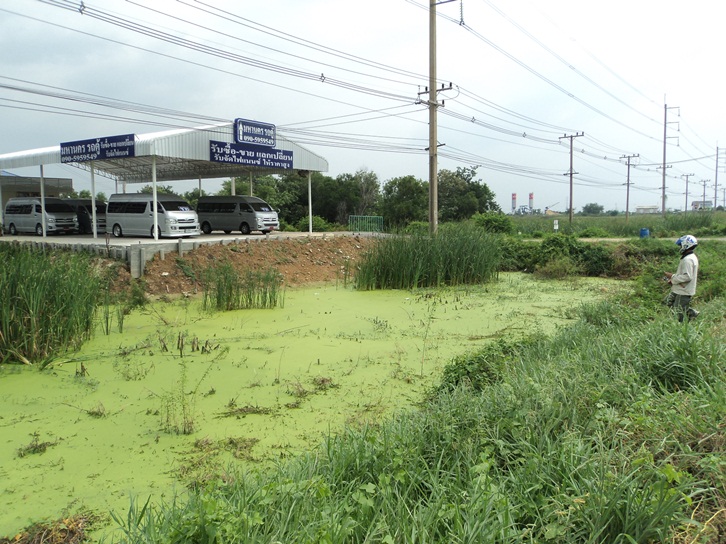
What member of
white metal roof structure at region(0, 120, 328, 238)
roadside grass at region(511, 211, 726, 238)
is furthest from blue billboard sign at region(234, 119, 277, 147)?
roadside grass at region(511, 211, 726, 238)

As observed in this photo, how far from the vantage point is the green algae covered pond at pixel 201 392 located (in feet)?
13.2

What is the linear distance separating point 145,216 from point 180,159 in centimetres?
248

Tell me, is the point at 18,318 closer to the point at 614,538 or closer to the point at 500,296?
the point at 614,538

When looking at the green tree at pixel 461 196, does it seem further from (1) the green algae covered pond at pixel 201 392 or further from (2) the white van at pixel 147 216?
(1) the green algae covered pond at pixel 201 392

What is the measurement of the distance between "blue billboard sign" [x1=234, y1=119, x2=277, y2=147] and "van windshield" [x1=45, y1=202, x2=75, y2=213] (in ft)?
31.5

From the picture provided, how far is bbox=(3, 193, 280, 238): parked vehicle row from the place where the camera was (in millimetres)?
18844

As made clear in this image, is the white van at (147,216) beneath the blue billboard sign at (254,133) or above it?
beneath

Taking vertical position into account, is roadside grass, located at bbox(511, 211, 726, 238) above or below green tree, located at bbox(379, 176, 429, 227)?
below

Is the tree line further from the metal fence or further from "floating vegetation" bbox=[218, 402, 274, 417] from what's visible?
"floating vegetation" bbox=[218, 402, 274, 417]

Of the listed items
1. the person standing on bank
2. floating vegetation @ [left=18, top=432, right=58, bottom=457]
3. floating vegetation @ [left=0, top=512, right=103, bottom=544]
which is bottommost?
floating vegetation @ [left=0, top=512, right=103, bottom=544]

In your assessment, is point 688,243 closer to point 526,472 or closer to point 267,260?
point 526,472

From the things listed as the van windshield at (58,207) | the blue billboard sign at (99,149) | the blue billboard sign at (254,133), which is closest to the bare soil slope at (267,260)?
the blue billboard sign at (254,133)

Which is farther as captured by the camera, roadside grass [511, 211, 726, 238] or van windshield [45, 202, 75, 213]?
roadside grass [511, 211, 726, 238]

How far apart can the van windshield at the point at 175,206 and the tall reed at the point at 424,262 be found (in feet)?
25.6
